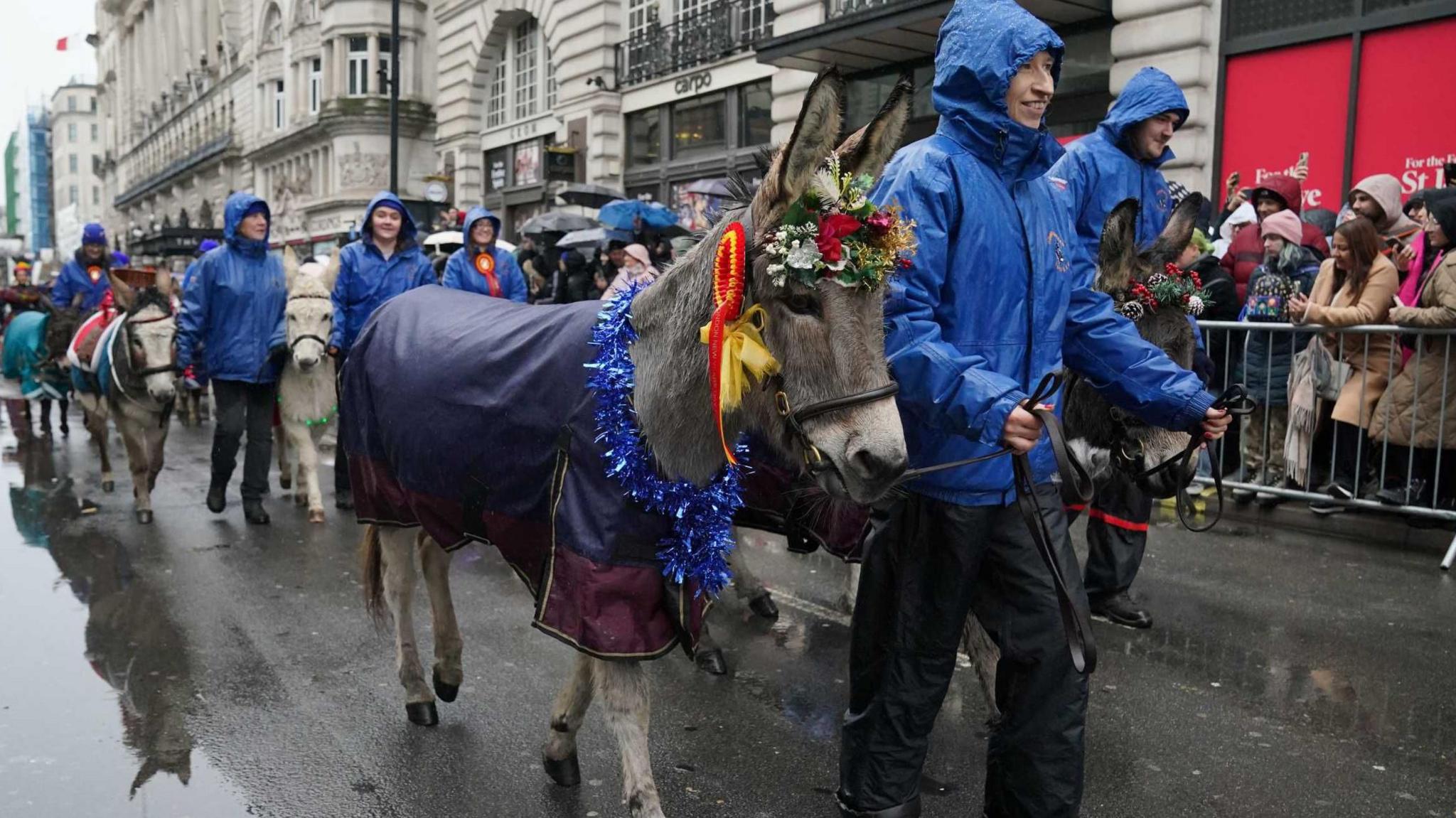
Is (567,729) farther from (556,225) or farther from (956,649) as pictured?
(556,225)

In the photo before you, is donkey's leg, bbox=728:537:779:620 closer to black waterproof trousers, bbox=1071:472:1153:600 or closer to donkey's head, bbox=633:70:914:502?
black waterproof trousers, bbox=1071:472:1153:600

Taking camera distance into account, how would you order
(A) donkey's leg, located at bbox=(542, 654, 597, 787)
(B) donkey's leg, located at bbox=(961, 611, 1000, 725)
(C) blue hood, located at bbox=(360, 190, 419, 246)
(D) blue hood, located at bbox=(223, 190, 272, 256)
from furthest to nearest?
(D) blue hood, located at bbox=(223, 190, 272, 256) < (C) blue hood, located at bbox=(360, 190, 419, 246) < (B) donkey's leg, located at bbox=(961, 611, 1000, 725) < (A) donkey's leg, located at bbox=(542, 654, 597, 787)

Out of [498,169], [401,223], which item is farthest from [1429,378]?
[498,169]

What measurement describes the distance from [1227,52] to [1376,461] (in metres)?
7.11

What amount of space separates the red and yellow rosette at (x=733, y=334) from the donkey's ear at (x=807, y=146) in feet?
0.40

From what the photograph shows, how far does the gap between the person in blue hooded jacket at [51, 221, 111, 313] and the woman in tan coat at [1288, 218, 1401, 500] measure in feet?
42.9

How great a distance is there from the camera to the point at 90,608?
6430 millimetres

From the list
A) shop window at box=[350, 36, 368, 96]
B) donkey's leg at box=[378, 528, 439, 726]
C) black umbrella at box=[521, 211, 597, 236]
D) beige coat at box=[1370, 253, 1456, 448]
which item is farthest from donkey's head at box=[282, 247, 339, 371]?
shop window at box=[350, 36, 368, 96]

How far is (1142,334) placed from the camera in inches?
188

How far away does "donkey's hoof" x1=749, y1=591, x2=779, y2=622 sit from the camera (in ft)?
20.5

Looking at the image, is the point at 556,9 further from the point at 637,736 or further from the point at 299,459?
the point at 637,736

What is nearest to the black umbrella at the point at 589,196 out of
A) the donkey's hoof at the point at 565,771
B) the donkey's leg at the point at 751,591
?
the donkey's leg at the point at 751,591

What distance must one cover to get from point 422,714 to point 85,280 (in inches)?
455

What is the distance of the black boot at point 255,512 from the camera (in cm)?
866
